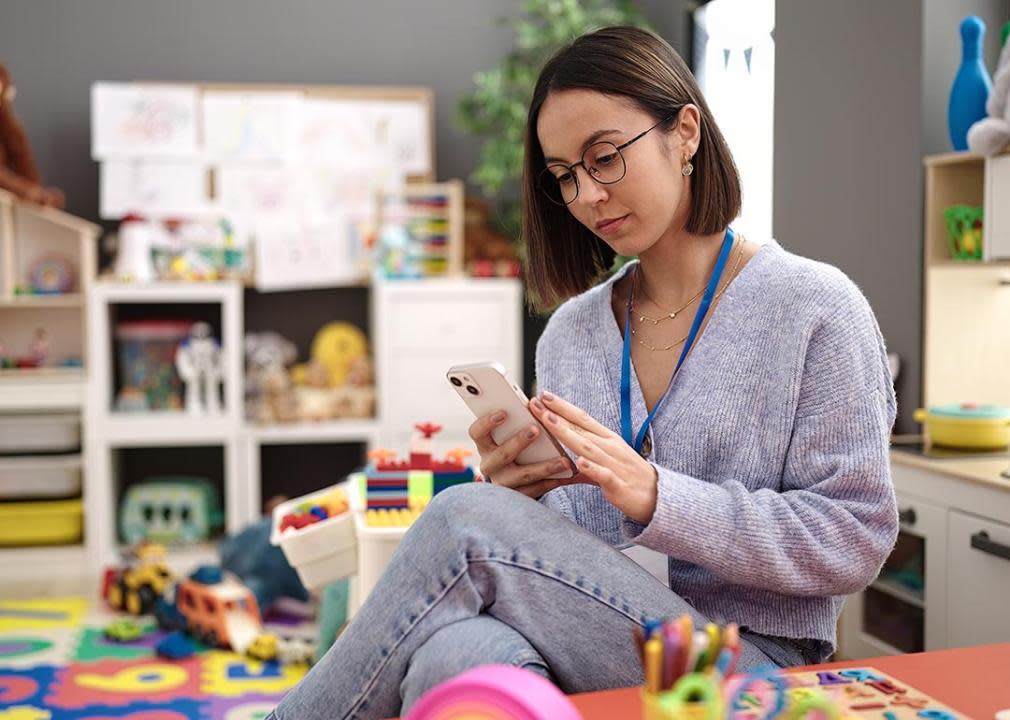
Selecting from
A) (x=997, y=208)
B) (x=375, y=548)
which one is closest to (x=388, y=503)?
(x=375, y=548)

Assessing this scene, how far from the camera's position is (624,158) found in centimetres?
137

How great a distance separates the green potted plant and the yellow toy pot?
169cm

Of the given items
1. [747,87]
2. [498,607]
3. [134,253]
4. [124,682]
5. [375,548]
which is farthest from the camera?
[134,253]

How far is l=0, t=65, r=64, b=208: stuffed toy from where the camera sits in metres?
3.51

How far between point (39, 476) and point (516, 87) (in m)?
2.07

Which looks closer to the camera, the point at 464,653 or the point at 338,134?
the point at 464,653

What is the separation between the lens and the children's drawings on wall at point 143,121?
3859mm

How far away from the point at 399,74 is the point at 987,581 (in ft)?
9.50

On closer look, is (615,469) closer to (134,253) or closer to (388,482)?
(388,482)

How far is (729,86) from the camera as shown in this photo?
11.6 feet

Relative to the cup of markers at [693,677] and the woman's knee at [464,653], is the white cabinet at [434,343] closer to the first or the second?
the woman's knee at [464,653]

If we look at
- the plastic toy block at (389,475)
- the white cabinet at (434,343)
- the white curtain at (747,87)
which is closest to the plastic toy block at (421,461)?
the plastic toy block at (389,475)

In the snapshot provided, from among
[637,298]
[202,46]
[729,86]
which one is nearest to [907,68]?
[729,86]

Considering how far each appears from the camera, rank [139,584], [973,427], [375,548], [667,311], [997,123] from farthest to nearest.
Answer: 1. [139,584]
2. [973,427]
3. [997,123]
4. [375,548]
5. [667,311]
